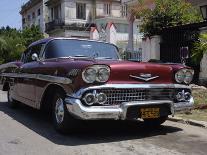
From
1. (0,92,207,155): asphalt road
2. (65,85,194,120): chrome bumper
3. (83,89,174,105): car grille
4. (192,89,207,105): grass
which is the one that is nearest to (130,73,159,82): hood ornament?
(83,89,174,105): car grille

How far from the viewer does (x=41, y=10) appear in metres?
52.6

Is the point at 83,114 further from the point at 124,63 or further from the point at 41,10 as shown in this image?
the point at 41,10

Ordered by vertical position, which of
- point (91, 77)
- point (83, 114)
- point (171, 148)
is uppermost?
point (91, 77)

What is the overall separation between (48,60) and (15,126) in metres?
1.42

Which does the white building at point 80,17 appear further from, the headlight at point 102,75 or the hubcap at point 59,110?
the headlight at point 102,75

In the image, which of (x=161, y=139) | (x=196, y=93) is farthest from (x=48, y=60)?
(x=196, y=93)

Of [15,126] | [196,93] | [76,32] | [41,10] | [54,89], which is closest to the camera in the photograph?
[54,89]

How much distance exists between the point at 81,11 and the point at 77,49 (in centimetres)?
3770

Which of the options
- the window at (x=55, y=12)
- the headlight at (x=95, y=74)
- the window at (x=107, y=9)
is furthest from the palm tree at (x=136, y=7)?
the window at (x=55, y=12)

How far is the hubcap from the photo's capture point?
313 inches

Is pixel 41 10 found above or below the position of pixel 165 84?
above

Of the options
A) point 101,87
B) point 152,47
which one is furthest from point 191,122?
point 152,47

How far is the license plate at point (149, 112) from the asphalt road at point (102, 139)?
0.39 meters

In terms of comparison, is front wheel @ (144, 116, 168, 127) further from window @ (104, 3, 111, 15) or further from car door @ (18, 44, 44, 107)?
window @ (104, 3, 111, 15)
